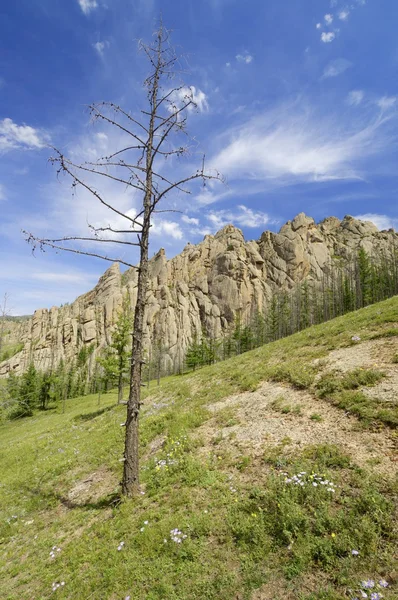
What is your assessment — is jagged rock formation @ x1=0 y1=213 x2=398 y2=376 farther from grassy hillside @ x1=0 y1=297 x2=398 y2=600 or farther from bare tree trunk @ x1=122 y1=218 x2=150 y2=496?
bare tree trunk @ x1=122 y1=218 x2=150 y2=496

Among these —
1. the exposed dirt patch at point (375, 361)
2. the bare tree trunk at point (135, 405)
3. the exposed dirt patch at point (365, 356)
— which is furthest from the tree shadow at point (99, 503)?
the exposed dirt patch at point (365, 356)

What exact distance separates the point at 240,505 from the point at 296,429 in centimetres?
326

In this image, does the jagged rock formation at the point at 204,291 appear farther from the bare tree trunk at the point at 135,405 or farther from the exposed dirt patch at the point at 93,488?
the bare tree trunk at the point at 135,405

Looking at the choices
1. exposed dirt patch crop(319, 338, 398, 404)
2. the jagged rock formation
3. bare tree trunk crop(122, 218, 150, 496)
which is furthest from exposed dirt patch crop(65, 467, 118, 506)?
the jagged rock formation

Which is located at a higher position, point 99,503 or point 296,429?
point 296,429

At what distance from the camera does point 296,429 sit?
8.94 meters

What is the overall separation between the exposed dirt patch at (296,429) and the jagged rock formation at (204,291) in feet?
445

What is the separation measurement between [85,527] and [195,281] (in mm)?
171478

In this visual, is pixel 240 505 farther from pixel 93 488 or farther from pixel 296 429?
pixel 93 488

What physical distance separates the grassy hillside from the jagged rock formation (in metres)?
Result: 135

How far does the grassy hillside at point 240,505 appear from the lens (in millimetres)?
4863

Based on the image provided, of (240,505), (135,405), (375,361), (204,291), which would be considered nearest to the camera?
(240,505)

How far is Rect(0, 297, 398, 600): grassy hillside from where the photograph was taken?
4.86 metres

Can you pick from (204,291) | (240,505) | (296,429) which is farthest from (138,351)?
(204,291)
